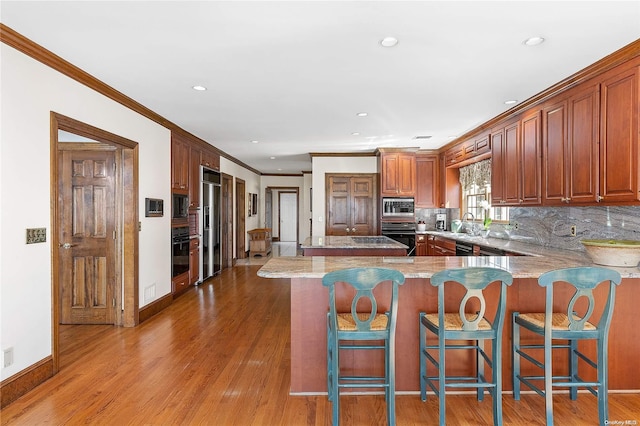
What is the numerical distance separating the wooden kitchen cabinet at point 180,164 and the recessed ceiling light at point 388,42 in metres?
3.48

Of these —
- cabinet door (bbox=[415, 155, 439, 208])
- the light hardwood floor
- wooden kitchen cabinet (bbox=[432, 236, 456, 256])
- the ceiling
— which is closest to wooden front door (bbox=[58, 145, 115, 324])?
the light hardwood floor

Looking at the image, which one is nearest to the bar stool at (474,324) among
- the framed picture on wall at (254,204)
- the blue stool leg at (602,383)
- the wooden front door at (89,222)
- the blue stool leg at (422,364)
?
the blue stool leg at (422,364)

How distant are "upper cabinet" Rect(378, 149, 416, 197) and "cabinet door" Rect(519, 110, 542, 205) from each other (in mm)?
2800

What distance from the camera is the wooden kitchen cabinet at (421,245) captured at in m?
6.42

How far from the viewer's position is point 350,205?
7297 millimetres

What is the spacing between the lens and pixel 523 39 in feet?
8.08

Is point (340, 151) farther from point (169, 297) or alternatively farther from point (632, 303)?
point (632, 303)

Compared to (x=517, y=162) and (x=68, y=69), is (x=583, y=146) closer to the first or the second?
(x=517, y=162)

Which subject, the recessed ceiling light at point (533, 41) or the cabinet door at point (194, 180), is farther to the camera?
the cabinet door at point (194, 180)

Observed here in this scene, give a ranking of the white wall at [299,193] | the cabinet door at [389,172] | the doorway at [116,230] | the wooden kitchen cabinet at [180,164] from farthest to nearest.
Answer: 1. the white wall at [299,193]
2. the cabinet door at [389,172]
3. the wooden kitchen cabinet at [180,164]
4. the doorway at [116,230]

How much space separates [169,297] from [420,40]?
428 centimetres

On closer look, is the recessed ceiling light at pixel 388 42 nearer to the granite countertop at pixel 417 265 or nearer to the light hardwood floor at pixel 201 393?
the granite countertop at pixel 417 265

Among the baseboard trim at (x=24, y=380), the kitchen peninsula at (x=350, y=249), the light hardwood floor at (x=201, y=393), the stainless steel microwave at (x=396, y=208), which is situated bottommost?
the light hardwood floor at (x=201, y=393)

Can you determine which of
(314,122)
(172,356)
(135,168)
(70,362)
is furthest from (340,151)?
(70,362)
